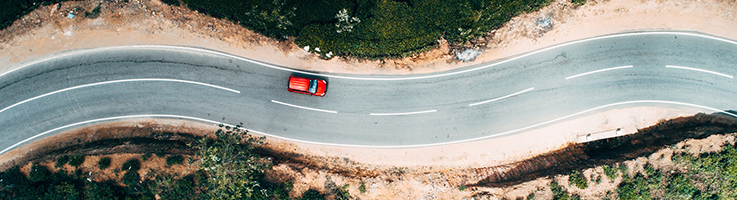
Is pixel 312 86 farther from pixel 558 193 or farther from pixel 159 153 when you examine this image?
pixel 558 193

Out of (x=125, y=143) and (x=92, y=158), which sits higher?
(x=125, y=143)

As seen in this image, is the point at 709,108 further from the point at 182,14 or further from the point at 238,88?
the point at 182,14

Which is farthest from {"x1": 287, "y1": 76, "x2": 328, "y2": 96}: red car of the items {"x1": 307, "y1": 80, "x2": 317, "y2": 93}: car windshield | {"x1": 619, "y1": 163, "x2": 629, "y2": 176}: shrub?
{"x1": 619, "y1": 163, "x2": 629, "y2": 176}: shrub

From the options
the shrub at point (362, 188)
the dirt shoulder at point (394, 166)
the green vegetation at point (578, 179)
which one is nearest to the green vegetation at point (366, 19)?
Result: the dirt shoulder at point (394, 166)

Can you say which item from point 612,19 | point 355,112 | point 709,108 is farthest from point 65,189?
point 709,108

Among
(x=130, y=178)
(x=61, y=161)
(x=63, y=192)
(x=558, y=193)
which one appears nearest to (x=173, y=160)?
(x=130, y=178)

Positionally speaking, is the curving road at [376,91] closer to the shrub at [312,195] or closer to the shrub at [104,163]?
the shrub at [104,163]

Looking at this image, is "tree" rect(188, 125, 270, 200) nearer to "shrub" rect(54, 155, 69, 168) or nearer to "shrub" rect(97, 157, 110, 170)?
"shrub" rect(97, 157, 110, 170)
